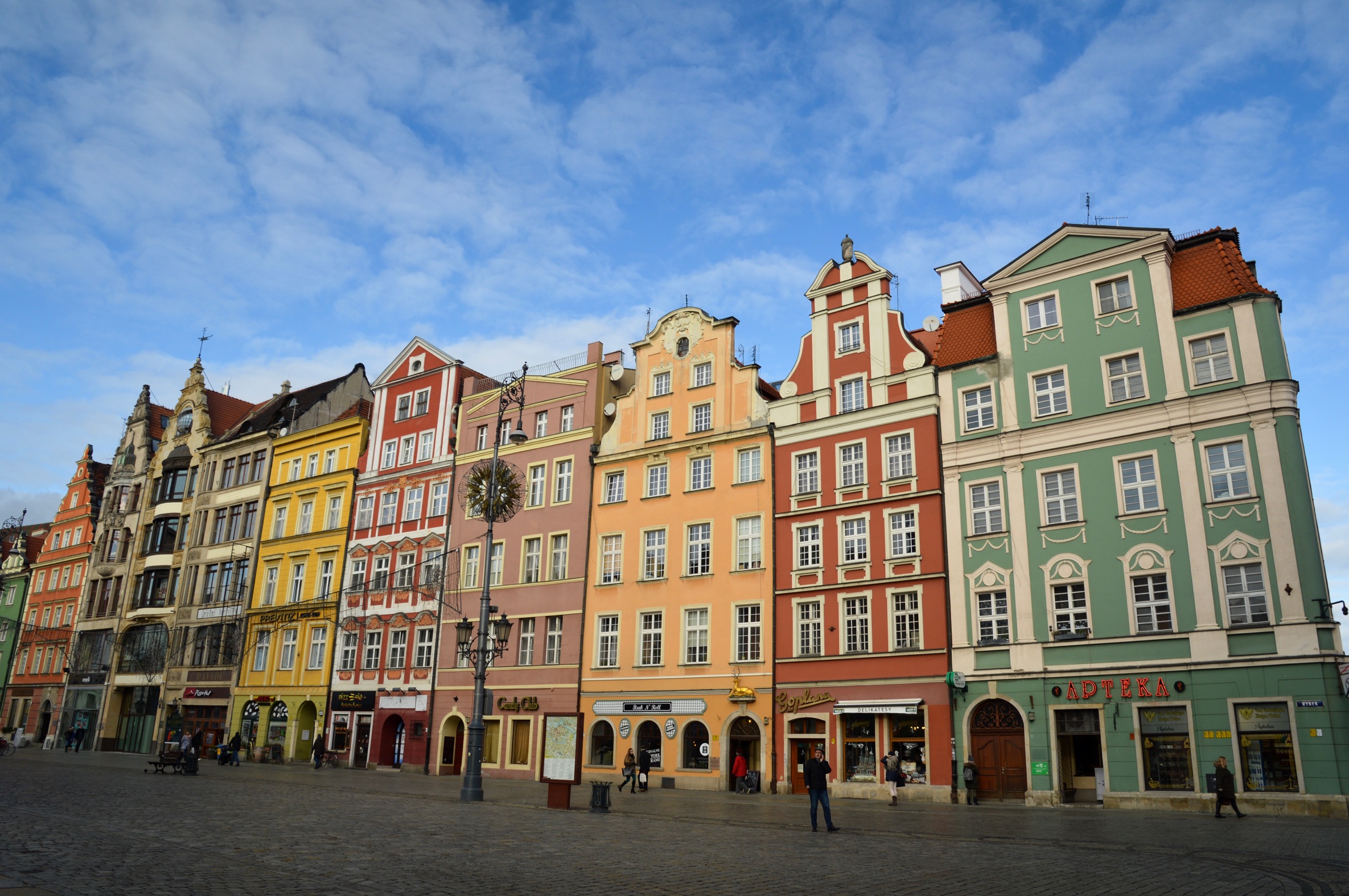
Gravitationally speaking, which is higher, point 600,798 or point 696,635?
point 696,635

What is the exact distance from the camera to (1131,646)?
2984 centimetres

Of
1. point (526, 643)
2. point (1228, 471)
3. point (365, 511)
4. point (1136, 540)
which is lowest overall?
point (526, 643)

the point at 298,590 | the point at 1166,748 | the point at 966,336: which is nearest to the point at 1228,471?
the point at 1166,748

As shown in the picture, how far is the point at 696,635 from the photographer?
130 ft

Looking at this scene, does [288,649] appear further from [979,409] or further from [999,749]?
→ [979,409]

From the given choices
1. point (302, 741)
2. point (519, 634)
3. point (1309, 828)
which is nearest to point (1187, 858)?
point (1309, 828)

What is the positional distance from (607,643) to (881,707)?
13.1m

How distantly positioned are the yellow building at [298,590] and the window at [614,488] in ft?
56.8

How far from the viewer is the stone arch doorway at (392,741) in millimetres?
47469

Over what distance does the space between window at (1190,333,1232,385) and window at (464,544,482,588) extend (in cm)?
3146

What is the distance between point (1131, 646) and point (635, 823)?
1712 cm

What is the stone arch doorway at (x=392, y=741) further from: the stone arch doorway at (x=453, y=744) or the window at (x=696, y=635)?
the window at (x=696, y=635)

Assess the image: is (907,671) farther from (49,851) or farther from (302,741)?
(302,741)

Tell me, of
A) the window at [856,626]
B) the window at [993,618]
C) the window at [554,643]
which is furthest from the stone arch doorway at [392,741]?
the window at [993,618]
